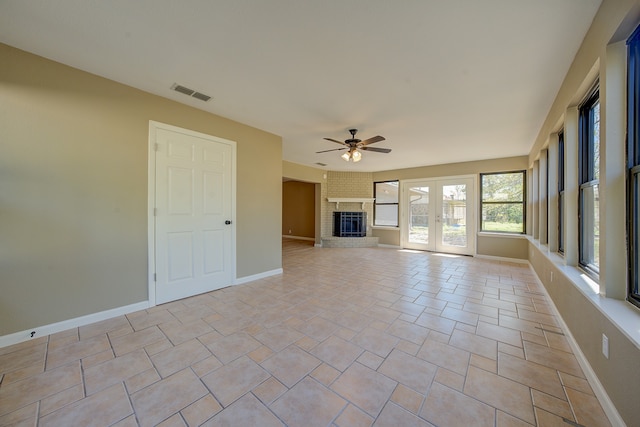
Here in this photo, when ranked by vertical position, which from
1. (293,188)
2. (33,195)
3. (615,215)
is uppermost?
(293,188)

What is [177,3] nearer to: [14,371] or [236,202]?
[236,202]

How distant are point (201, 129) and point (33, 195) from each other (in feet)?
5.89

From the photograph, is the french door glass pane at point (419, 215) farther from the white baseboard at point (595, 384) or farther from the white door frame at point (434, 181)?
the white baseboard at point (595, 384)

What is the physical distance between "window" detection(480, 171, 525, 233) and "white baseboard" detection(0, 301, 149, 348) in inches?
286

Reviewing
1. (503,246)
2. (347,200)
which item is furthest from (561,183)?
(347,200)

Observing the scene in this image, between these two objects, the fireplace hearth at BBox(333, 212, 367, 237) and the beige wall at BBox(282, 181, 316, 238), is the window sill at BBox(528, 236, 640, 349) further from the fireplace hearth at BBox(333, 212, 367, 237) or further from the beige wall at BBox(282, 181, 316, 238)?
the beige wall at BBox(282, 181, 316, 238)

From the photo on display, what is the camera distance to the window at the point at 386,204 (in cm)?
768

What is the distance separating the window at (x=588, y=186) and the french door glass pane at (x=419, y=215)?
4.56 metres

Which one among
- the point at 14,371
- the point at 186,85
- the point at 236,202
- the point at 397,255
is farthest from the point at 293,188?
the point at 14,371

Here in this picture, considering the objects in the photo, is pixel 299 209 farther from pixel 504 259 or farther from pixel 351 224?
pixel 504 259

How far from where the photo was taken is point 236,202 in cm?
369

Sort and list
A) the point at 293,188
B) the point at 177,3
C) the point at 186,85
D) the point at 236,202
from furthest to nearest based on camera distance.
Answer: the point at 293,188 < the point at 236,202 < the point at 186,85 < the point at 177,3

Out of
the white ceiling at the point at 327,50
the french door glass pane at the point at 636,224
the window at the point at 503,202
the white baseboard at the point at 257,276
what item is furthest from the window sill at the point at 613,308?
the window at the point at 503,202

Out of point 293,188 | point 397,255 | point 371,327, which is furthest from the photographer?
point 293,188
